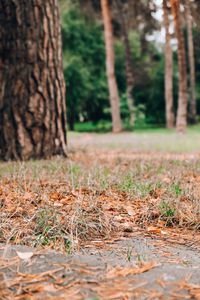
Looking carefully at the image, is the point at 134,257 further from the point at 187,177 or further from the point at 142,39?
the point at 142,39

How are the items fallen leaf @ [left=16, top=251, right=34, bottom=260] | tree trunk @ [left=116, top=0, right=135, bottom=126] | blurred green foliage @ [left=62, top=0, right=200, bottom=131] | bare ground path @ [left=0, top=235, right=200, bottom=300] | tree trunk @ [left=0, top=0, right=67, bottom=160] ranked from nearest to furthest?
bare ground path @ [left=0, top=235, right=200, bottom=300]
fallen leaf @ [left=16, top=251, right=34, bottom=260]
tree trunk @ [left=0, top=0, right=67, bottom=160]
tree trunk @ [left=116, top=0, right=135, bottom=126]
blurred green foliage @ [left=62, top=0, right=200, bottom=131]

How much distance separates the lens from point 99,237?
→ 91.7 inches

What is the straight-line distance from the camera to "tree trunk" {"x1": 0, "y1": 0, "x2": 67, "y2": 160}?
5.51 m

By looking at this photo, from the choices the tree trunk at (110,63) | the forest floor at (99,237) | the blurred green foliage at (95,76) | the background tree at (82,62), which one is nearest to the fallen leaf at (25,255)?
the forest floor at (99,237)

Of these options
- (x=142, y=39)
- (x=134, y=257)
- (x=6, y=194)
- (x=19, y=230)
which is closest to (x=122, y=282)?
(x=134, y=257)

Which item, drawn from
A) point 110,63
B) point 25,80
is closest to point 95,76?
point 110,63

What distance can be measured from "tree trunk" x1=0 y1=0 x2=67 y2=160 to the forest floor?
156cm

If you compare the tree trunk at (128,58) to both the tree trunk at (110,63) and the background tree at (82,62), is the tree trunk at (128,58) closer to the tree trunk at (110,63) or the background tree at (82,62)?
the background tree at (82,62)

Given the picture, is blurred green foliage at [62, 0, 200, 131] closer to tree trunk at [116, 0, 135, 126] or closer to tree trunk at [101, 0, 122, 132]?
tree trunk at [116, 0, 135, 126]

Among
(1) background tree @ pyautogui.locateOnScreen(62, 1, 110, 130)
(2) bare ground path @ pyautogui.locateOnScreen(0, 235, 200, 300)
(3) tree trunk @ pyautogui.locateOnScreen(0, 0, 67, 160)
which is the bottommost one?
(2) bare ground path @ pyautogui.locateOnScreen(0, 235, 200, 300)

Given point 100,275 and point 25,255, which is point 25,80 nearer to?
point 25,255

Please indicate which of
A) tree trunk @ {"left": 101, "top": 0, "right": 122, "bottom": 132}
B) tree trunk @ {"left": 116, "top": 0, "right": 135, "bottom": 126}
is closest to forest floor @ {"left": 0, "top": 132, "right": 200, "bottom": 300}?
tree trunk @ {"left": 101, "top": 0, "right": 122, "bottom": 132}

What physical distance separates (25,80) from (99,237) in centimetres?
381

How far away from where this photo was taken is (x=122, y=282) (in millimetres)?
1525
